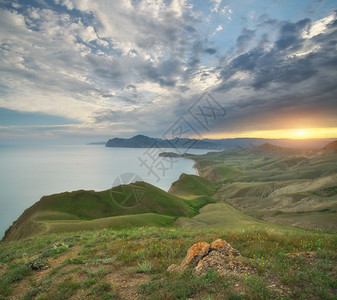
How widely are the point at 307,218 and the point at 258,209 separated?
24.6 m

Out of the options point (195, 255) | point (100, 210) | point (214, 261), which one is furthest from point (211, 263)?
point (100, 210)

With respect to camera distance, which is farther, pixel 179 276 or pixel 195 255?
pixel 195 255

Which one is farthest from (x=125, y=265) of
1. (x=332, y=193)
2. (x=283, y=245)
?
(x=332, y=193)

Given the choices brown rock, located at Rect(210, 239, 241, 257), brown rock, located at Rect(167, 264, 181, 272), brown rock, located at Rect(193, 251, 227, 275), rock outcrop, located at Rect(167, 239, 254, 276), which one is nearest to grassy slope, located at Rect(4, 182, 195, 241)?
brown rock, located at Rect(167, 264, 181, 272)

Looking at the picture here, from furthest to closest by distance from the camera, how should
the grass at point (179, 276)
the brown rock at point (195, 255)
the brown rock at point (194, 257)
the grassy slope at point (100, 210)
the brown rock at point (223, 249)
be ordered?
1. the grassy slope at point (100, 210)
2. the brown rock at point (223, 249)
3. the brown rock at point (195, 255)
4. the brown rock at point (194, 257)
5. the grass at point (179, 276)

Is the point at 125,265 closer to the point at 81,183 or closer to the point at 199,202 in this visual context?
the point at 199,202

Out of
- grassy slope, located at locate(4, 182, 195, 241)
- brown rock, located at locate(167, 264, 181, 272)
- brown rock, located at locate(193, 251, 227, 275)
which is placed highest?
brown rock, located at locate(193, 251, 227, 275)

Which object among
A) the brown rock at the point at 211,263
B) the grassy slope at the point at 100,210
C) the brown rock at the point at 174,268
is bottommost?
the grassy slope at the point at 100,210

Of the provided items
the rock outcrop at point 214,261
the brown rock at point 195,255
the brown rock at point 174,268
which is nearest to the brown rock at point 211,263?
the rock outcrop at point 214,261

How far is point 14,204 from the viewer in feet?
308

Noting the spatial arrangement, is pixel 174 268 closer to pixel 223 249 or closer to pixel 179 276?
pixel 179 276

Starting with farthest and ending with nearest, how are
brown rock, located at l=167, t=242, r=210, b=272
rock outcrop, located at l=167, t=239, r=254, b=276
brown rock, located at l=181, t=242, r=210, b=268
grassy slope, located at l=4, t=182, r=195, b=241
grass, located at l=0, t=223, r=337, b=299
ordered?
1. grassy slope, located at l=4, t=182, r=195, b=241
2. brown rock, located at l=181, t=242, r=210, b=268
3. brown rock, located at l=167, t=242, r=210, b=272
4. rock outcrop, located at l=167, t=239, r=254, b=276
5. grass, located at l=0, t=223, r=337, b=299

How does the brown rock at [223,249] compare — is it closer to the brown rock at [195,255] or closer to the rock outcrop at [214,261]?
the rock outcrop at [214,261]

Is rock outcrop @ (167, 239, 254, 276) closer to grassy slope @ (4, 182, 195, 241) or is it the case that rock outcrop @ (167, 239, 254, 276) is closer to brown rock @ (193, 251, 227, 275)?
brown rock @ (193, 251, 227, 275)
